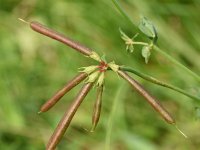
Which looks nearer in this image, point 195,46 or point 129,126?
point 129,126

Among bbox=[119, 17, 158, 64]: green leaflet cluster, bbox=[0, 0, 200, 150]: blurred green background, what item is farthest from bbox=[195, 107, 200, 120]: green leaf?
bbox=[0, 0, 200, 150]: blurred green background

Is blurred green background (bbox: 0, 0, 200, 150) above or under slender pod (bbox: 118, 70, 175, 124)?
under

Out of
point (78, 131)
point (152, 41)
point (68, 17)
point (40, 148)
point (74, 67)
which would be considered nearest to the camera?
point (152, 41)

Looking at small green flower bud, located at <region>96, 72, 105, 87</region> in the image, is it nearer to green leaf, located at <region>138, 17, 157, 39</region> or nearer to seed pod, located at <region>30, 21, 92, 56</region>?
seed pod, located at <region>30, 21, 92, 56</region>

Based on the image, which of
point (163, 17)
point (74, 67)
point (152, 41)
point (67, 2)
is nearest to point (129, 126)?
point (74, 67)

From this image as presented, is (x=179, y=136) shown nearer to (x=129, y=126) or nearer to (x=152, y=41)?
(x=129, y=126)

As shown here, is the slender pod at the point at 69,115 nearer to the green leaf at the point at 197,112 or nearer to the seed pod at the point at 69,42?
the seed pod at the point at 69,42

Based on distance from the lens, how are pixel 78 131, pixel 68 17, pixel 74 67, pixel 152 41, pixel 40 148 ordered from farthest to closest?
pixel 68 17
pixel 74 67
pixel 78 131
pixel 40 148
pixel 152 41
